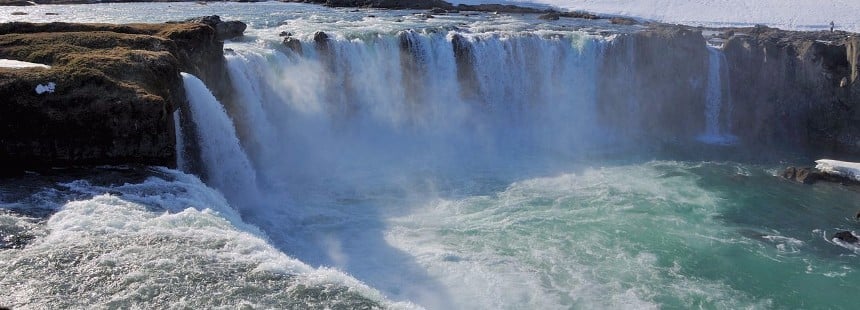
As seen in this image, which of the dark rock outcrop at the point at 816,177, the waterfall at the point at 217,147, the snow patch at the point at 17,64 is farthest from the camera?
the dark rock outcrop at the point at 816,177

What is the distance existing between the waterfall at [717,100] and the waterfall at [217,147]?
19665 millimetres

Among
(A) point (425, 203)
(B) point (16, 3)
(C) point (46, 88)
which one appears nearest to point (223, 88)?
(C) point (46, 88)

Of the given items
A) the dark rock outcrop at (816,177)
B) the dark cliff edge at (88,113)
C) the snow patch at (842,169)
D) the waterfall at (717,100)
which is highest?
the dark cliff edge at (88,113)

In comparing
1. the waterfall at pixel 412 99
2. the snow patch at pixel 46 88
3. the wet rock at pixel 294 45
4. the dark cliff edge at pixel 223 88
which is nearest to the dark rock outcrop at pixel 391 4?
the dark cliff edge at pixel 223 88

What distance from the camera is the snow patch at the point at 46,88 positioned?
1280 cm

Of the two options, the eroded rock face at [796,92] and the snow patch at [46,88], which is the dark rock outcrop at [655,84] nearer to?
the eroded rock face at [796,92]

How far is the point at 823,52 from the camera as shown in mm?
25375

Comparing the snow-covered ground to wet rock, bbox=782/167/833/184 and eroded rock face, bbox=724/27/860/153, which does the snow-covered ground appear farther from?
wet rock, bbox=782/167/833/184

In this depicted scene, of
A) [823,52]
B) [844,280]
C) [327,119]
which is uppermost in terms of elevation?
[823,52]

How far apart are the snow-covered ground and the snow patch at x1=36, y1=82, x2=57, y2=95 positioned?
4309 centimetres

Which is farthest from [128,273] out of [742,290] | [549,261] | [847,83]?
[847,83]

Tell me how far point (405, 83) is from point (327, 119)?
11.8ft

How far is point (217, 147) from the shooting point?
15289 mm

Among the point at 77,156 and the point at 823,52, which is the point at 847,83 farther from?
the point at 77,156
